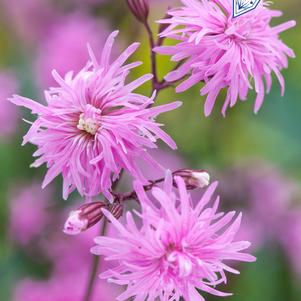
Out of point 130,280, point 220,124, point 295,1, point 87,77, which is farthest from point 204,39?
point 295,1

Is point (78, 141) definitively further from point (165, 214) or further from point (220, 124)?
point (220, 124)

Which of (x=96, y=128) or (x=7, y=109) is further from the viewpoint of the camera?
(x=7, y=109)

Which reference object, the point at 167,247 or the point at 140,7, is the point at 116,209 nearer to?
the point at 167,247

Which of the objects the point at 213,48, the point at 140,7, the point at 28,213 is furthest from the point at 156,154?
the point at 213,48

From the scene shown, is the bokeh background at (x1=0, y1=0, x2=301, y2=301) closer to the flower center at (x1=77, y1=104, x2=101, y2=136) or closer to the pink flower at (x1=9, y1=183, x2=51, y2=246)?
the pink flower at (x1=9, y1=183, x2=51, y2=246)

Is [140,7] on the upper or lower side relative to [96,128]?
upper

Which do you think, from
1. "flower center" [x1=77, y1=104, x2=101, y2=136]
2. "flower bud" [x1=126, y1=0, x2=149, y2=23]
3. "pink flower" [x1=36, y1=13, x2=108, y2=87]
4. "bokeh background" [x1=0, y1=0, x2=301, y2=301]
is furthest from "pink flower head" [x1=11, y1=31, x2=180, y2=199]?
"pink flower" [x1=36, y1=13, x2=108, y2=87]
